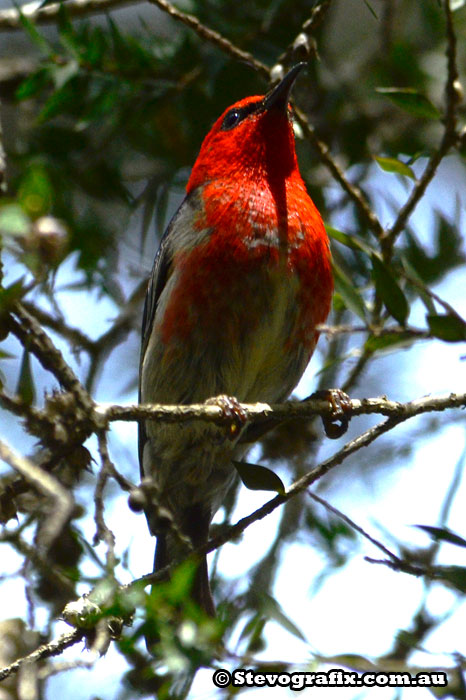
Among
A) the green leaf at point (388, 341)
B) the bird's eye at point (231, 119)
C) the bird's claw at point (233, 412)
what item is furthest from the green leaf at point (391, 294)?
the bird's eye at point (231, 119)

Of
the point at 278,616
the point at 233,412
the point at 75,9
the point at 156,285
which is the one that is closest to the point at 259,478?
the point at 233,412

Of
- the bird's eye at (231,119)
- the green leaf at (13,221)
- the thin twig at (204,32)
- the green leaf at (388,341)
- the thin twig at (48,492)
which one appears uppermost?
the bird's eye at (231,119)

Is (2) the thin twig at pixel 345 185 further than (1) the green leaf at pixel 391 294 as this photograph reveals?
Yes

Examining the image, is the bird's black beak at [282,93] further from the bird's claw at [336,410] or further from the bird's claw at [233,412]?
the bird's claw at [233,412]

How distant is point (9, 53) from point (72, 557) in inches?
207

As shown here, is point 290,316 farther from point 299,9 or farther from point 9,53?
point 9,53

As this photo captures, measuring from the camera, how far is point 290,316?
4.31 meters

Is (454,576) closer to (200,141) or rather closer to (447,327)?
(447,327)

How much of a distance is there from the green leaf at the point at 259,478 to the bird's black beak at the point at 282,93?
2.06 m

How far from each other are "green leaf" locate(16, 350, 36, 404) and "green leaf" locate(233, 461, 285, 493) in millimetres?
861

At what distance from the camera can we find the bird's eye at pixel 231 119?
5041 mm

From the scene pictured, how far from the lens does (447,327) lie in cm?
312

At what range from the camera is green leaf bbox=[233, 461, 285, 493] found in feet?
11.0

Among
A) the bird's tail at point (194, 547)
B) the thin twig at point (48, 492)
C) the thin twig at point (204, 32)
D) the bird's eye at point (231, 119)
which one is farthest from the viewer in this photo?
the bird's eye at point (231, 119)
